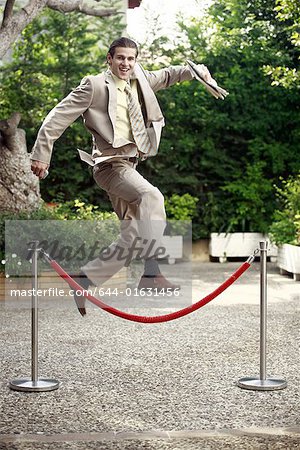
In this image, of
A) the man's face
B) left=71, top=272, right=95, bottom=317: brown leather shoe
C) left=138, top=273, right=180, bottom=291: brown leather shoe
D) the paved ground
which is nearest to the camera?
the paved ground

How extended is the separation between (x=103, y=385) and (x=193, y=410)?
85 cm

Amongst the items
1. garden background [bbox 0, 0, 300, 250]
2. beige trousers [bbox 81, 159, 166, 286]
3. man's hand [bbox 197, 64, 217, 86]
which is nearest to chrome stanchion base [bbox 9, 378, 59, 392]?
beige trousers [bbox 81, 159, 166, 286]

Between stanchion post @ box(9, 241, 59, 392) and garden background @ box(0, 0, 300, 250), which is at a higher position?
garden background @ box(0, 0, 300, 250)

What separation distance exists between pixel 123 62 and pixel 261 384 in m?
2.25

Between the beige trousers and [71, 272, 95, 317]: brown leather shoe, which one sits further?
[71, 272, 95, 317]: brown leather shoe

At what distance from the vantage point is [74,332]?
24.7ft

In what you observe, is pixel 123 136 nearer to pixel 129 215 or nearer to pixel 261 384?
pixel 129 215

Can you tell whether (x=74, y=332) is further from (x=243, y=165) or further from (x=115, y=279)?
(x=243, y=165)

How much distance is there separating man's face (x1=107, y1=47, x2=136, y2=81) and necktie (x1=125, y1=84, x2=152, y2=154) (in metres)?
0.14

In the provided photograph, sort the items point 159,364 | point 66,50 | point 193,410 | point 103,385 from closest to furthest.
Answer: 1. point 193,410
2. point 103,385
3. point 159,364
4. point 66,50

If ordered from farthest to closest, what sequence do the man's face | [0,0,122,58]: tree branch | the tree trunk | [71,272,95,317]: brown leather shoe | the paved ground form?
[0,0,122,58]: tree branch, the tree trunk, [71,272,95,317]: brown leather shoe, the man's face, the paved ground

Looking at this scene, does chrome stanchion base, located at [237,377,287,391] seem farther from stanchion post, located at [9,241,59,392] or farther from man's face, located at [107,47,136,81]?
man's face, located at [107,47,136,81]

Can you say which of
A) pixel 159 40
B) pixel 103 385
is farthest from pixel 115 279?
pixel 159 40

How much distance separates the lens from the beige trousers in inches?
215
